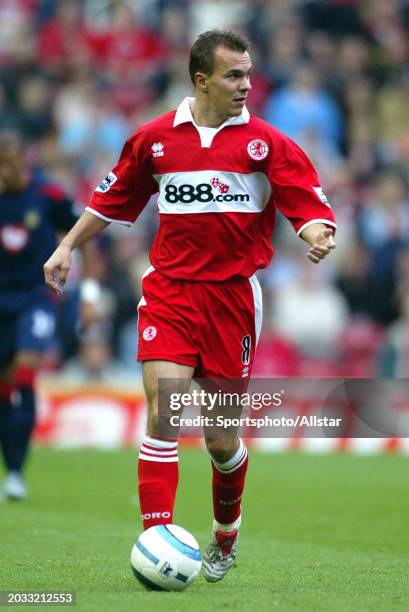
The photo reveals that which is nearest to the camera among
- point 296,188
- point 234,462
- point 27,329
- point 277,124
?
point 296,188

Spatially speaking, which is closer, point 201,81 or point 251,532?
point 201,81

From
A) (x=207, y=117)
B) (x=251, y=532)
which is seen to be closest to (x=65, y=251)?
(x=207, y=117)

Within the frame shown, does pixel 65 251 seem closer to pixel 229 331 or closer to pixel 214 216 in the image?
pixel 214 216

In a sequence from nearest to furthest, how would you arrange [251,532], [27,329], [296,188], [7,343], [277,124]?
1. [296,188]
2. [251,532]
3. [27,329]
4. [7,343]
5. [277,124]

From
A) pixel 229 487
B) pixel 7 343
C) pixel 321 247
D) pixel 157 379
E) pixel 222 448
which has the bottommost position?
pixel 7 343

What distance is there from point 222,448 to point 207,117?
165 cm

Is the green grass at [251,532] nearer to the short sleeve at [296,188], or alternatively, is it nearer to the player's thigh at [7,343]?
the player's thigh at [7,343]

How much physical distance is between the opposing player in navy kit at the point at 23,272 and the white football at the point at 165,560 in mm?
4684

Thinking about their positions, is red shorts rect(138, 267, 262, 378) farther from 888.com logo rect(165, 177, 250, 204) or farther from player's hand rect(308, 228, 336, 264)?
player's hand rect(308, 228, 336, 264)

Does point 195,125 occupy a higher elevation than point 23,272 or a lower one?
higher

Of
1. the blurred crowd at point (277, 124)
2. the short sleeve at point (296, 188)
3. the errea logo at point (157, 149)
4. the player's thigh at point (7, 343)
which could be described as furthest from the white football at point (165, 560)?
the blurred crowd at point (277, 124)

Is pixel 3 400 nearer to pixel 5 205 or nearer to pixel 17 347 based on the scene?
pixel 17 347

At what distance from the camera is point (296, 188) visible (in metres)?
6.43

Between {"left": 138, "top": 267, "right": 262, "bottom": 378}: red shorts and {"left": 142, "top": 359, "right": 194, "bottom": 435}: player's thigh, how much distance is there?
1.3 inches
